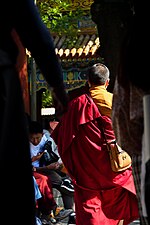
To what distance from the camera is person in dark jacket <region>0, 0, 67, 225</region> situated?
7.82ft

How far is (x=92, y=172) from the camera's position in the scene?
6320 millimetres

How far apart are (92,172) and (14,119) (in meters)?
3.94

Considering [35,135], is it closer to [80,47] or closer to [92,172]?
[92,172]

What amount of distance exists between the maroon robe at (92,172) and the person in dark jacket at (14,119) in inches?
138

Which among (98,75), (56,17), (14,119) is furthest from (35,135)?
(14,119)

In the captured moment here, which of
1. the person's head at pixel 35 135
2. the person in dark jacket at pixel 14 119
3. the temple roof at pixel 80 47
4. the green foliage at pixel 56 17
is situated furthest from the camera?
the temple roof at pixel 80 47

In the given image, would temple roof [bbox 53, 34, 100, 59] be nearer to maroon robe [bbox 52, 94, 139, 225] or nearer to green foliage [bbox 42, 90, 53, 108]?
green foliage [bbox 42, 90, 53, 108]

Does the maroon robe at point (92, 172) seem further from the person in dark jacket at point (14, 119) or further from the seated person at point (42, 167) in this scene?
the person in dark jacket at point (14, 119)

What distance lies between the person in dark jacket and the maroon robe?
11.5 ft

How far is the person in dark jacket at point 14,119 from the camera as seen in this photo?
93.9 inches

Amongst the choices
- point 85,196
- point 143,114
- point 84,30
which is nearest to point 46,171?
point 85,196

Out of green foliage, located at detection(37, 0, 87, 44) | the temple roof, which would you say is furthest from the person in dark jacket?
the temple roof

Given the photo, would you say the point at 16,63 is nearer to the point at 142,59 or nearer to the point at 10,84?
the point at 10,84

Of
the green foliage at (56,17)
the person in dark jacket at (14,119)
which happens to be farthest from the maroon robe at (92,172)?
the green foliage at (56,17)
